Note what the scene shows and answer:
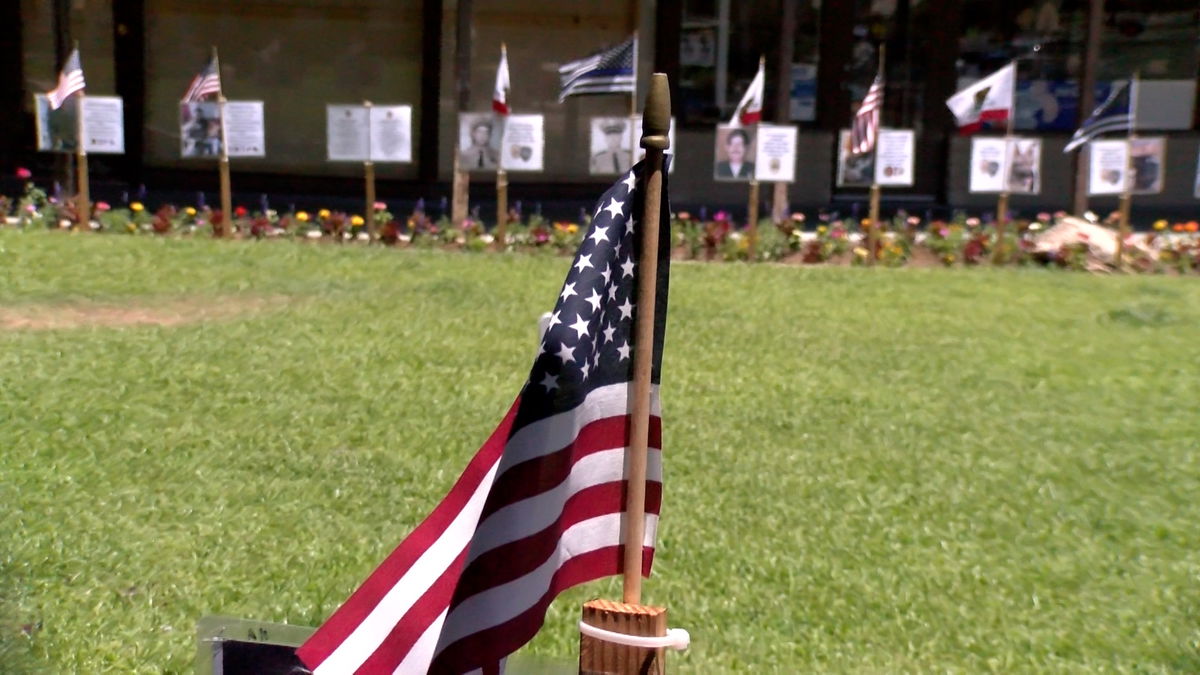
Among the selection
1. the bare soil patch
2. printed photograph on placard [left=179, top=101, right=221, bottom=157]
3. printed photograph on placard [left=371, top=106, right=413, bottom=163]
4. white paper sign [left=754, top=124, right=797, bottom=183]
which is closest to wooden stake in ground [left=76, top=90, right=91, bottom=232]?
printed photograph on placard [left=179, top=101, right=221, bottom=157]

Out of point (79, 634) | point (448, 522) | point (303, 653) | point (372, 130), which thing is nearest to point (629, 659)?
point (448, 522)

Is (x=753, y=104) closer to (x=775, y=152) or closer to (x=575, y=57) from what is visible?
(x=775, y=152)

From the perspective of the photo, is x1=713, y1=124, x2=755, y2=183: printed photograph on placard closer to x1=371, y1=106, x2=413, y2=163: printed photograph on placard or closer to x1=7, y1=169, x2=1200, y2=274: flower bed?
x1=7, y1=169, x2=1200, y2=274: flower bed

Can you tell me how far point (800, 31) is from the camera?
19.3m

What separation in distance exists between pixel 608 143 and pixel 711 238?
1.45m

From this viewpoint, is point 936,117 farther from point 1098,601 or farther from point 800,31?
point 1098,601

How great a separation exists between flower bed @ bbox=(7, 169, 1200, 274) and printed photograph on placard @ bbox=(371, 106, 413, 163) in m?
0.65

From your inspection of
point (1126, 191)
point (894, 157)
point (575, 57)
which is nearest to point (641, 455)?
point (894, 157)

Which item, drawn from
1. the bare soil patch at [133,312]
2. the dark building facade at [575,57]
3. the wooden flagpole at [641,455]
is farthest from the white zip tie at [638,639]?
the dark building facade at [575,57]

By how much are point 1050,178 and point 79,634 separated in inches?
683

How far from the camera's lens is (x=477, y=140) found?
14.4 metres

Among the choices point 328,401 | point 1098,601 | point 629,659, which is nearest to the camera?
point 629,659

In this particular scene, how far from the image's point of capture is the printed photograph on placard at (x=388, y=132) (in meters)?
14.0

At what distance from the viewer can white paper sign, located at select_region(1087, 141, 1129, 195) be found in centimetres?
1471
